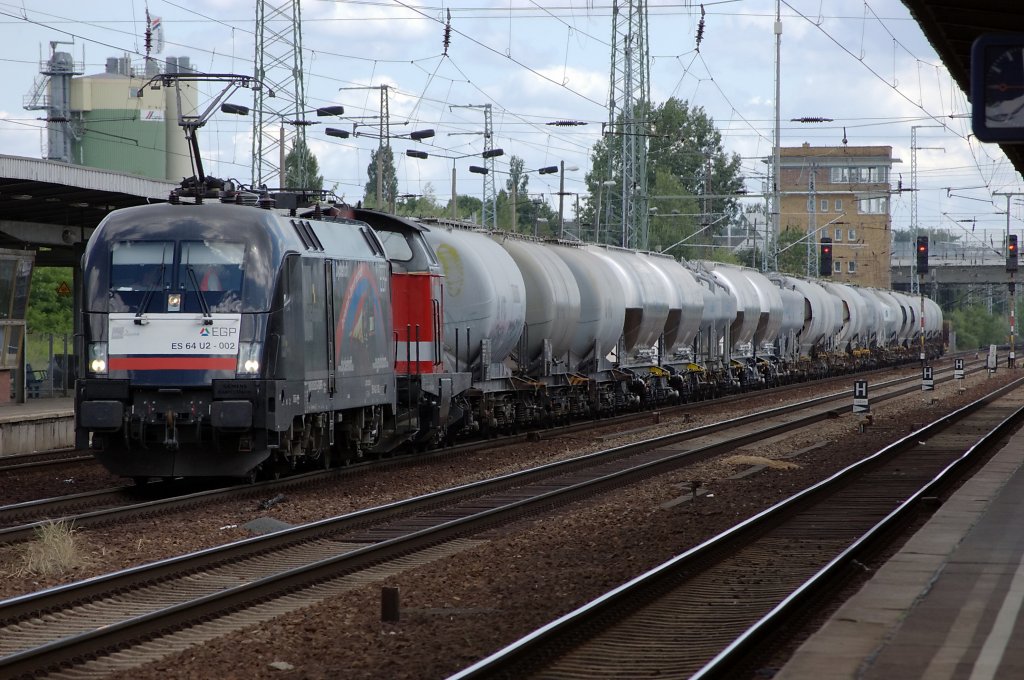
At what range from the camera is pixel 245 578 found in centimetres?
1143

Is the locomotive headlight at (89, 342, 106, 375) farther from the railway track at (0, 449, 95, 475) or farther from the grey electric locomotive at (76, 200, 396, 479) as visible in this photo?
the railway track at (0, 449, 95, 475)

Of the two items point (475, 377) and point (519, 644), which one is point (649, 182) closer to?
point (475, 377)

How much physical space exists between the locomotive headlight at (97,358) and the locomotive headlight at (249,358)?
1596 millimetres

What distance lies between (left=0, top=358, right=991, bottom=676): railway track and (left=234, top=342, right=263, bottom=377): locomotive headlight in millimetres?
2220

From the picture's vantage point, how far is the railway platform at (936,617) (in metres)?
7.79

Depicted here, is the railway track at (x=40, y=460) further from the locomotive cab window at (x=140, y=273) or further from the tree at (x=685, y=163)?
the tree at (x=685, y=163)

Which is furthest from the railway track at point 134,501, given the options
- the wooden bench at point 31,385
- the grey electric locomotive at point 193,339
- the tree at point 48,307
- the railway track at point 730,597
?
the tree at point 48,307

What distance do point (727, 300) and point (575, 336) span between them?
43.5 ft

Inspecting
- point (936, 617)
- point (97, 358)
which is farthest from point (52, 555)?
point (936, 617)

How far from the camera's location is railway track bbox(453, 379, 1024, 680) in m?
8.39

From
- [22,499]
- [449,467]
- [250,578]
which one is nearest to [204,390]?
[22,499]

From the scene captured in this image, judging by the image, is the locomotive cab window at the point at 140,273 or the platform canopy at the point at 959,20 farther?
the locomotive cab window at the point at 140,273

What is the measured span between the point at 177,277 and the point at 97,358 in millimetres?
1333

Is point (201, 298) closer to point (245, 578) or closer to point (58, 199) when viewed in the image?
point (245, 578)
